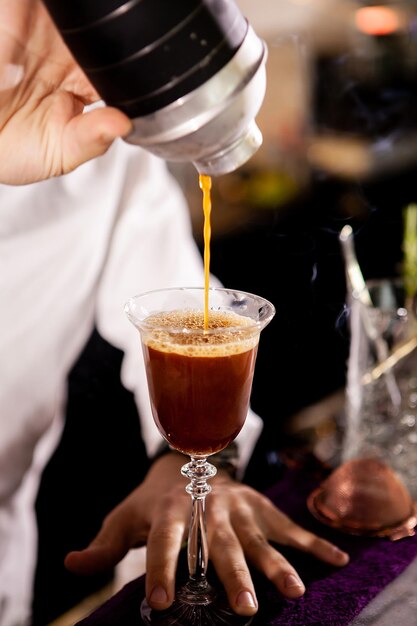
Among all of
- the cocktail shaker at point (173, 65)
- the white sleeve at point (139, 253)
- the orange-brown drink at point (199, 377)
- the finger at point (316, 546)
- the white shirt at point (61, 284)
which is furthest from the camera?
the white sleeve at point (139, 253)

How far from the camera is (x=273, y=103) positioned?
5602 mm

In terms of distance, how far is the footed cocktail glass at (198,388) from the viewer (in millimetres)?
1097

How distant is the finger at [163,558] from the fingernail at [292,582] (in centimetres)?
18

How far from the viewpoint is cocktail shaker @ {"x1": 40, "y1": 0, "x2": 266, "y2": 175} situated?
0.85m

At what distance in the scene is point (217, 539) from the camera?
1241 millimetres

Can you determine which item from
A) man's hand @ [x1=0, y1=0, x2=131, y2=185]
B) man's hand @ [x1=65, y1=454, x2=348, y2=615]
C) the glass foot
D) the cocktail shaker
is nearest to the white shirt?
man's hand @ [x1=65, y1=454, x2=348, y2=615]

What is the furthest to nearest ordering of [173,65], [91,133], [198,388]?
[198,388] < [91,133] < [173,65]

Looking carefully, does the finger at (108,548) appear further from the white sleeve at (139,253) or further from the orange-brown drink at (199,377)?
the white sleeve at (139,253)

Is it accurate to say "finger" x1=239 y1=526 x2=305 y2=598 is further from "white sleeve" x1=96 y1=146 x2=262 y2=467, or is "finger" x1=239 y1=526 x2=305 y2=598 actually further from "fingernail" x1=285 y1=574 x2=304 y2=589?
"white sleeve" x1=96 y1=146 x2=262 y2=467

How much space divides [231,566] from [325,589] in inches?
6.3

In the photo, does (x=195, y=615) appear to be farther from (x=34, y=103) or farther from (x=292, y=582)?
(x=34, y=103)

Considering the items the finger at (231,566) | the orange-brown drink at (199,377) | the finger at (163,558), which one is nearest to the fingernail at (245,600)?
the finger at (231,566)

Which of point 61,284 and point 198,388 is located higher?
point 198,388

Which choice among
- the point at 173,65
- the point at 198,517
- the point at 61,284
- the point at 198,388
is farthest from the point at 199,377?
the point at 61,284
